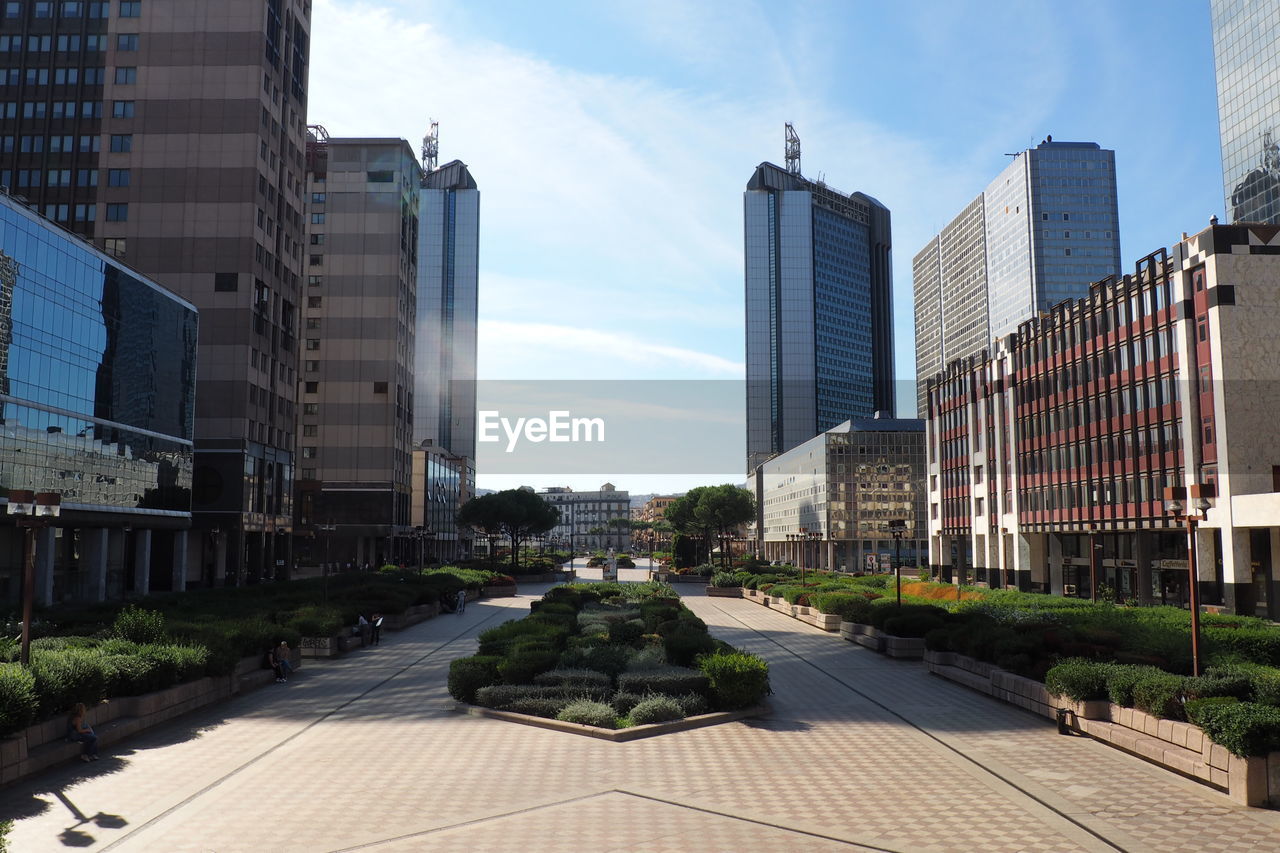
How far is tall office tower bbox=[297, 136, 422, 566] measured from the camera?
98.6 m

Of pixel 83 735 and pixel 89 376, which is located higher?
pixel 89 376

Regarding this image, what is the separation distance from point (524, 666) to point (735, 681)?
18.0 feet

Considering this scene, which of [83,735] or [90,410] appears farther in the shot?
[90,410]

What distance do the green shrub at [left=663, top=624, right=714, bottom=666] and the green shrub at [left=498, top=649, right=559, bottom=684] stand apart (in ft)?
10.0

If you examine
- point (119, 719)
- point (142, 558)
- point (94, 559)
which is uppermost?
point (94, 559)

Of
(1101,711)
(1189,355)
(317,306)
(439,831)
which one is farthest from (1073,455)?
(317,306)

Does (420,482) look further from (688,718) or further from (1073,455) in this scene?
Answer: (688,718)

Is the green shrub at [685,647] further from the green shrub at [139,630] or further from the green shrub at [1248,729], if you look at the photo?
the green shrub at [139,630]

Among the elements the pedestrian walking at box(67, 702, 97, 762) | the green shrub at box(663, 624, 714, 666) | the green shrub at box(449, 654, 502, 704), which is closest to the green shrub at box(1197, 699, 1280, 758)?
the green shrub at box(663, 624, 714, 666)

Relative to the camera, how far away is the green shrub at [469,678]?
74.2 ft

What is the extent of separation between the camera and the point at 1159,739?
16625mm

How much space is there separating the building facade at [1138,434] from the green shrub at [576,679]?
1271 inches

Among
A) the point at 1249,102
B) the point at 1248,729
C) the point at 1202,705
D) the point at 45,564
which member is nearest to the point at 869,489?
the point at 1249,102

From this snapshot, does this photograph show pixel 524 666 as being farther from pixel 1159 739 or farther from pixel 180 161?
pixel 180 161
